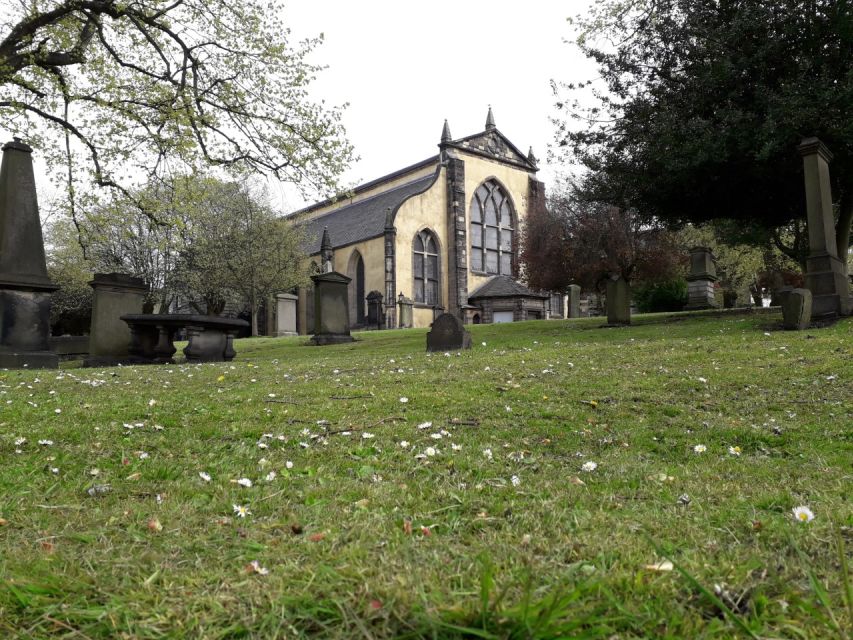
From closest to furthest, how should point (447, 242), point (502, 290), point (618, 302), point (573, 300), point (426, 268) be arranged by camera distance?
1. point (618, 302)
2. point (573, 300)
3. point (502, 290)
4. point (426, 268)
5. point (447, 242)

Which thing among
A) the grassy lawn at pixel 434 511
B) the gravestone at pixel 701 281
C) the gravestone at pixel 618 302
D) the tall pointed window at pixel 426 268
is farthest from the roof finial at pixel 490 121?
the grassy lawn at pixel 434 511

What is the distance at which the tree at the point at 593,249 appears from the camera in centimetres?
3228

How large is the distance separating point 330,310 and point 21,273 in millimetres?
9257

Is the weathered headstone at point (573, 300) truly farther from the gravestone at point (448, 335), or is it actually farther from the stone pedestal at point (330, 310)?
the gravestone at point (448, 335)

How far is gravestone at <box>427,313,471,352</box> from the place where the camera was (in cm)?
1206

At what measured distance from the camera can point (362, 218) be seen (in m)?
43.2

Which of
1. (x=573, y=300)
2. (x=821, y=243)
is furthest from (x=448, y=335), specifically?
(x=573, y=300)

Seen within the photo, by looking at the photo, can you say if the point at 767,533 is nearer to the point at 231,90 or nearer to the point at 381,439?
the point at 381,439

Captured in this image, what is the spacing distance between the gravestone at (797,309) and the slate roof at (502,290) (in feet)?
84.6

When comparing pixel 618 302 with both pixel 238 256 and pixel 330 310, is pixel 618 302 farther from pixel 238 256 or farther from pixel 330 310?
pixel 238 256

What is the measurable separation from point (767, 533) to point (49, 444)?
173 inches

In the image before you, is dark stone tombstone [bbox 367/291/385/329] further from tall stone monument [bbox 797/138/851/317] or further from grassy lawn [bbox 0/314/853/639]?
grassy lawn [bbox 0/314/853/639]

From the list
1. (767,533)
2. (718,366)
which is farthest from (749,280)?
(767,533)

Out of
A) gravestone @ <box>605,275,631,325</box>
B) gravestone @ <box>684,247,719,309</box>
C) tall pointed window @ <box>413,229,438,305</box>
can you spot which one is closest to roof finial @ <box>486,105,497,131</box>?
tall pointed window @ <box>413,229,438,305</box>
